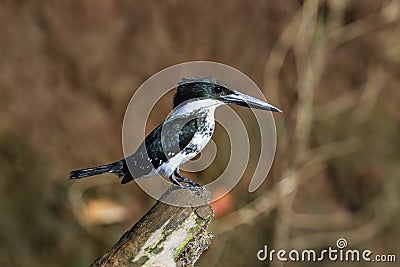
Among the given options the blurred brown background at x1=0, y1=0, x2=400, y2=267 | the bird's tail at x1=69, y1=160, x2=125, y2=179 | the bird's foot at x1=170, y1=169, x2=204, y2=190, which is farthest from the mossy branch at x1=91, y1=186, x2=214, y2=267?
the blurred brown background at x1=0, y1=0, x2=400, y2=267

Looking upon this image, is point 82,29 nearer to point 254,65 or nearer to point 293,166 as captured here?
point 254,65

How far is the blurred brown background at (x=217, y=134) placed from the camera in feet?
14.1

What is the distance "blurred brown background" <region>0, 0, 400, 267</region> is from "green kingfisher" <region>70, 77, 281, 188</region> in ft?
7.46

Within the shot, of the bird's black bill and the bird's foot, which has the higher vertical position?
the bird's black bill

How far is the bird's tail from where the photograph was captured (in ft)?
6.73

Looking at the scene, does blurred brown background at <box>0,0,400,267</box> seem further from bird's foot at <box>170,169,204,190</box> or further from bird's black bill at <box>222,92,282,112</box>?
bird's black bill at <box>222,92,282,112</box>

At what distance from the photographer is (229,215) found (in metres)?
4.62

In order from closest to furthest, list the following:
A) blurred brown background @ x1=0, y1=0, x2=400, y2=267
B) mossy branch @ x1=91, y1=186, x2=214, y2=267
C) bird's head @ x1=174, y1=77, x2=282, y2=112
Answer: mossy branch @ x1=91, y1=186, x2=214, y2=267
bird's head @ x1=174, y1=77, x2=282, y2=112
blurred brown background @ x1=0, y1=0, x2=400, y2=267

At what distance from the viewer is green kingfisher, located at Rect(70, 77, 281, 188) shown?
2.03m

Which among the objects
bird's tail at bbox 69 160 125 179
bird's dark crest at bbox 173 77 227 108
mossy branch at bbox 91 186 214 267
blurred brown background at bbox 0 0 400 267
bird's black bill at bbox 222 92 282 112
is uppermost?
blurred brown background at bbox 0 0 400 267

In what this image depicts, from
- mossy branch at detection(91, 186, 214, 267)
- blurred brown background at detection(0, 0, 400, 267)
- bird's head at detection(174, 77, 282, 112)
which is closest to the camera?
mossy branch at detection(91, 186, 214, 267)

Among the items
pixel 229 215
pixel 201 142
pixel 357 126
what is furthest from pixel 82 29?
pixel 201 142

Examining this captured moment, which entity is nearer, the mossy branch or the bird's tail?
the mossy branch

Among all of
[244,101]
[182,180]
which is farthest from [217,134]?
[244,101]
